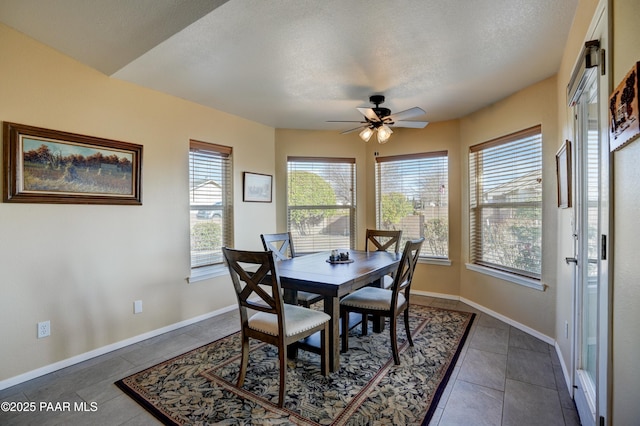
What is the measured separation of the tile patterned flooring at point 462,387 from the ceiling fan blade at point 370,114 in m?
2.31

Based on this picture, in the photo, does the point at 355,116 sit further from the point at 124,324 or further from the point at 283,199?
the point at 124,324

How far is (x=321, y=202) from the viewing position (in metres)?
4.76

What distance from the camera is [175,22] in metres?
→ 2.02

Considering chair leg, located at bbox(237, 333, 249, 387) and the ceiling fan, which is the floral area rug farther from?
the ceiling fan

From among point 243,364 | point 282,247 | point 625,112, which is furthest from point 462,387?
point 282,247

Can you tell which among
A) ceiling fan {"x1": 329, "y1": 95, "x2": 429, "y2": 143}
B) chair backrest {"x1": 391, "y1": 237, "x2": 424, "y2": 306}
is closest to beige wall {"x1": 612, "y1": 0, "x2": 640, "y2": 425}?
chair backrest {"x1": 391, "y1": 237, "x2": 424, "y2": 306}

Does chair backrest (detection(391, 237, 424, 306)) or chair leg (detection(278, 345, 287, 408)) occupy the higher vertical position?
chair backrest (detection(391, 237, 424, 306))

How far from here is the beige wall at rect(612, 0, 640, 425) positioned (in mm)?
1037

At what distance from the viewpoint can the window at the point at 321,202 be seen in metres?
4.68

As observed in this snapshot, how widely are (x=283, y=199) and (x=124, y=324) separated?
2491mm

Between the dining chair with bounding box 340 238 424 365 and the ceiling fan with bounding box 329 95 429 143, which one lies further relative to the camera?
the ceiling fan with bounding box 329 95 429 143

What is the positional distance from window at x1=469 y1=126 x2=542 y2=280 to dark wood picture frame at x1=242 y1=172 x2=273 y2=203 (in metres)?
2.73

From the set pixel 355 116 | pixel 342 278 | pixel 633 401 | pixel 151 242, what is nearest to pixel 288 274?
pixel 342 278

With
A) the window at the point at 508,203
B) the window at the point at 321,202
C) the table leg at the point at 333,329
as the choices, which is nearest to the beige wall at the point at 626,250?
the table leg at the point at 333,329
